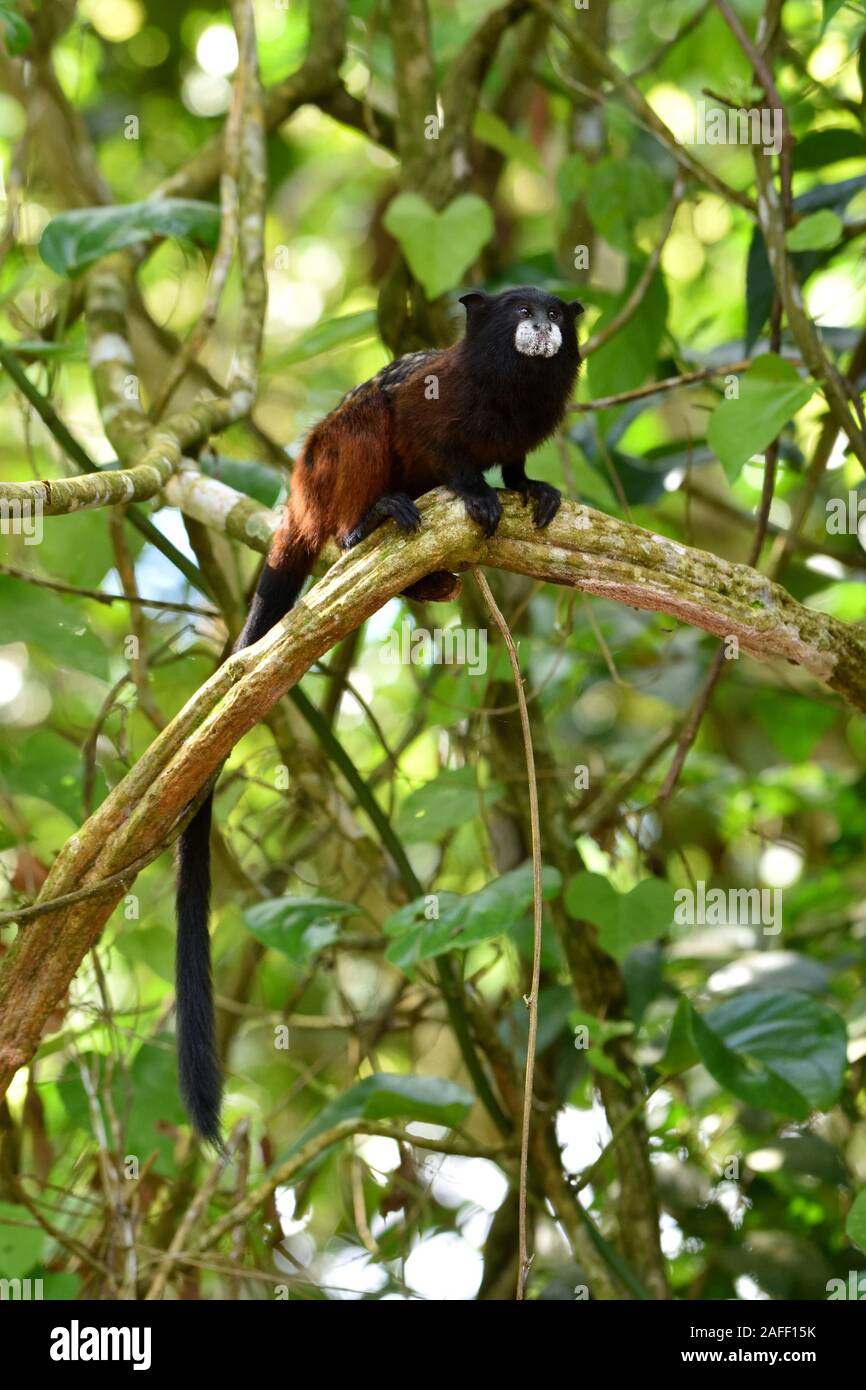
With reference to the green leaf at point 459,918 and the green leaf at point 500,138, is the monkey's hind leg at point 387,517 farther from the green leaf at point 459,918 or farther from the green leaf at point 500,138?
the green leaf at point 500,138

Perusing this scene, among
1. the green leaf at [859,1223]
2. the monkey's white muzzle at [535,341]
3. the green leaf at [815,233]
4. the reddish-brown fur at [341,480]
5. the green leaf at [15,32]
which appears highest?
the green leaf at [15,32]

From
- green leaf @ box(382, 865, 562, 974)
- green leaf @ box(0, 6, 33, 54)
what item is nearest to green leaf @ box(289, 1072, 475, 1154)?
green leaf @ box(382, 865, 562, 974)

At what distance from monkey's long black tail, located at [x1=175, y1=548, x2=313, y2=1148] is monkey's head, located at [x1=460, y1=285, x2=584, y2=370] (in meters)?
0.56

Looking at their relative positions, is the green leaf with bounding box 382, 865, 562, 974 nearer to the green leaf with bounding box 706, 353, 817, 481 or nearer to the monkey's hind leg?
the monkey's hind leg

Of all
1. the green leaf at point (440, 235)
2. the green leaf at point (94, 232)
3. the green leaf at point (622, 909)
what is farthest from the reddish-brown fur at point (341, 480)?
the green leaf at point (622, 909)

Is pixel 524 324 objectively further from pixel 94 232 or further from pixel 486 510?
pixel 94 232

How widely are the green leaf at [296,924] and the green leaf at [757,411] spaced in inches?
48.3

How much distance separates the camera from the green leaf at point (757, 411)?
2590 millimetres

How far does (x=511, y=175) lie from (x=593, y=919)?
165 inches

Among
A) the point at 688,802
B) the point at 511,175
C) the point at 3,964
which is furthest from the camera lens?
the point at 511,175

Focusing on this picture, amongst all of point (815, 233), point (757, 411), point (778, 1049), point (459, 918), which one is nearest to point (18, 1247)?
point (459, 918)

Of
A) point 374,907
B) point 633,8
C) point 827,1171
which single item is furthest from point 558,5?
point 827,1171
